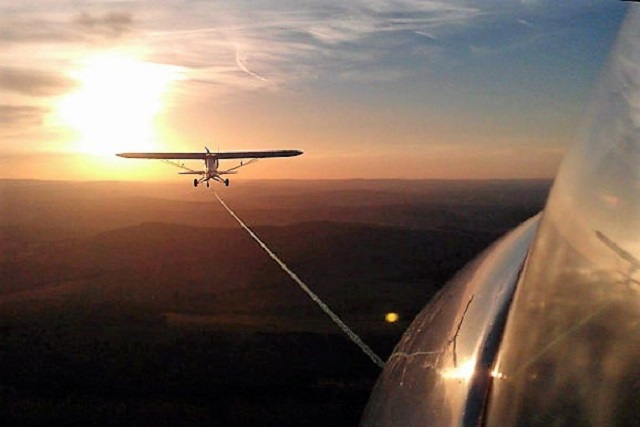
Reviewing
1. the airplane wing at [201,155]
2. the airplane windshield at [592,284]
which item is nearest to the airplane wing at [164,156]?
the airplane wing at [201,155]

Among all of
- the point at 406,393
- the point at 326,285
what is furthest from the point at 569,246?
the point at 326,285

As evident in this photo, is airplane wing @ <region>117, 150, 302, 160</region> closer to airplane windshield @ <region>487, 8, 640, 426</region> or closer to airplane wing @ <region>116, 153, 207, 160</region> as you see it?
airplane wing @ <region>116, 153, 207, 160</region>

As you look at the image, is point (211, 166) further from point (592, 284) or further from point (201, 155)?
point (592, 284)

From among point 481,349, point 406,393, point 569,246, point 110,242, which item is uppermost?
point 569,246

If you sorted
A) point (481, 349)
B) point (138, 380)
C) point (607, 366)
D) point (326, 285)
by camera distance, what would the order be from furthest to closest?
point (326, 285) → point (138, 380) → point (481, 349) → point (607, 366)

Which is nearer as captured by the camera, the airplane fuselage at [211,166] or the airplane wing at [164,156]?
the airplane fuselage at [211,166]

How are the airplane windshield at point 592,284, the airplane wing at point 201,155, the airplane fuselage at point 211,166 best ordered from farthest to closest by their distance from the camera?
the airplane wing at point 201,155 < the airplane fuselage at point 211,166 < the airplane windshield at point 592,284

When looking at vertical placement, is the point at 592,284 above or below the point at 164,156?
above

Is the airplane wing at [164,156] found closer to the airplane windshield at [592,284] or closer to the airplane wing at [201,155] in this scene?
the airplane wing at [201,155]

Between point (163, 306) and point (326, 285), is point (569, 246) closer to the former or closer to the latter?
point (163, 306)

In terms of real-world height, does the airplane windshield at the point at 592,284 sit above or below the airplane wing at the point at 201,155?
above

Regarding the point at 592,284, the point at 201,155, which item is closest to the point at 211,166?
the point at 201,155
